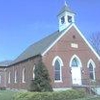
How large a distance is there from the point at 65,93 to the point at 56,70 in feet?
32.5

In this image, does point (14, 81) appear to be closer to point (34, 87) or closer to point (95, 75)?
point (95, 75)

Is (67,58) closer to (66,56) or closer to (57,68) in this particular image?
(66,56)

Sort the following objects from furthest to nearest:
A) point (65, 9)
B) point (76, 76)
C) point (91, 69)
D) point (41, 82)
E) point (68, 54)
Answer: point (65, 9) → point (91, 69) → point (76, 76) → point (68, 54) → point (41, 82)

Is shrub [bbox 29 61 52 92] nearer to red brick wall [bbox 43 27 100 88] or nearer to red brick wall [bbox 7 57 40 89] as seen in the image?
red brick wall [bbox 43 27 100 88]

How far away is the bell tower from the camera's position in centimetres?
4022

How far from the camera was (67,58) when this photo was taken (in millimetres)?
37781

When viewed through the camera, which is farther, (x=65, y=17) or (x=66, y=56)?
(x=65, y=17)

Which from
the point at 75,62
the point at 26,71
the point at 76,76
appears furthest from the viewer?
the point at 26,71

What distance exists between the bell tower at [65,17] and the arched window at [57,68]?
5642mm

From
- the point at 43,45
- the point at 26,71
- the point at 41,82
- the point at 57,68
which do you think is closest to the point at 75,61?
the point at 57,68

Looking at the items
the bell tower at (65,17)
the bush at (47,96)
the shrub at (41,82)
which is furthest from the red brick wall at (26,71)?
the bush at (47,96)

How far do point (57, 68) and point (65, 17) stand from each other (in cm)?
816

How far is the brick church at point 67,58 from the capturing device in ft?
120

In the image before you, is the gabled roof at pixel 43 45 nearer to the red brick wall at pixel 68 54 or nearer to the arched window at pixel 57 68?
the red brick wall at pixel 68 54
